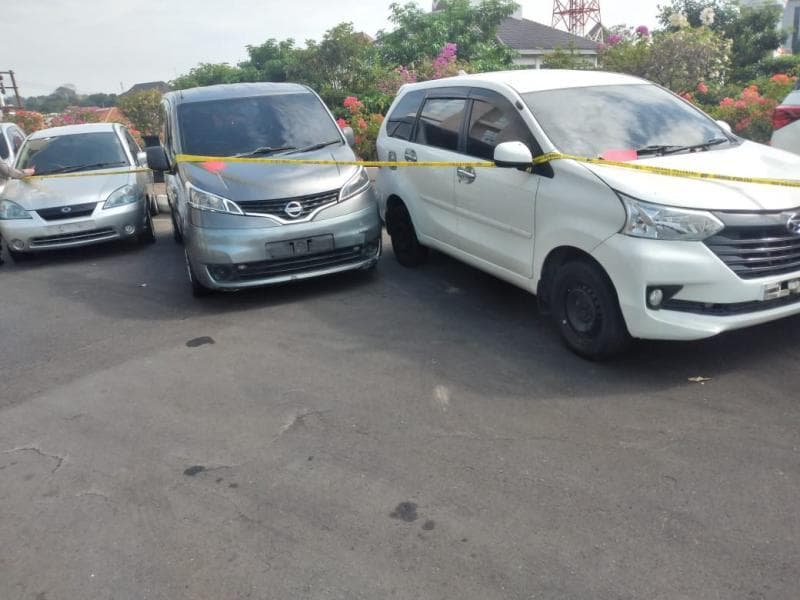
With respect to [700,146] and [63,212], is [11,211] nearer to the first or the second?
[63,212]

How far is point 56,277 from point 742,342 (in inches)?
281

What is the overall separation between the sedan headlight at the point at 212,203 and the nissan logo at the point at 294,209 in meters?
0.39

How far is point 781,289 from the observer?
4.16 meters

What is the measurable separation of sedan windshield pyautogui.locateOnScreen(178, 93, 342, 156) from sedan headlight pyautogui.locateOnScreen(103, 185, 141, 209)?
217cm

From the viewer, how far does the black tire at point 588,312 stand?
440 centimetres

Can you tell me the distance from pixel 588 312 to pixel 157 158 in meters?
4.73

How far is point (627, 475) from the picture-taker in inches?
134

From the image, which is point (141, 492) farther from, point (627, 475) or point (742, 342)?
point (742, 342)

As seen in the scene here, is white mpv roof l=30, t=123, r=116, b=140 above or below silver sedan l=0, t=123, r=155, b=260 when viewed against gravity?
above

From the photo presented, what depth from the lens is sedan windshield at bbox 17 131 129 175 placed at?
372 inches

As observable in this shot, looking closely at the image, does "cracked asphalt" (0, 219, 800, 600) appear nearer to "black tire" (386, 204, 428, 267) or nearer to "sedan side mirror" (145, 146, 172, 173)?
"black tire" (386, 204, 428, 267)

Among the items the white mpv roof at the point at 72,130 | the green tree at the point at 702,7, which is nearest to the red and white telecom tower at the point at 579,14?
the green tree at the point at 702,7

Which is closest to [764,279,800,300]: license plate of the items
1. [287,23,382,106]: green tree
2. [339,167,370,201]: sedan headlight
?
[339,167,370,201]: sedan headlight

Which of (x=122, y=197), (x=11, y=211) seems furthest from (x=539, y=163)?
(x=11, y=211)
